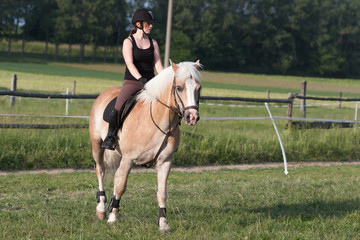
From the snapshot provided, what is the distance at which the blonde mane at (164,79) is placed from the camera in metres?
5.07

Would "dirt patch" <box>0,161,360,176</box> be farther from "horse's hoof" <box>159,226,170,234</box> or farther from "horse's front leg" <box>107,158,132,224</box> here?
"horse's hoof" <box>159,226,170,234</box>

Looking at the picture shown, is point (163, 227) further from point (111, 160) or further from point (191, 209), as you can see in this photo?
point (111, 160)

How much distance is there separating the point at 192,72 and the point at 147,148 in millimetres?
1057

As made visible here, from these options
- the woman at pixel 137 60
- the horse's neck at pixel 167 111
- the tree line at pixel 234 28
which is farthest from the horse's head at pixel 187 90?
the tree line at pixel 234 28

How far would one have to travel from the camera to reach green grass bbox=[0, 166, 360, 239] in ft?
17.8

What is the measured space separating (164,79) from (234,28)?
8210cm

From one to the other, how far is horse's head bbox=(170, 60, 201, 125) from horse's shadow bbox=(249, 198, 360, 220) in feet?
6.83

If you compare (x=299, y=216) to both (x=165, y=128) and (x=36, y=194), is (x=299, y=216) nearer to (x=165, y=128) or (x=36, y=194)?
(x=165, y=128)

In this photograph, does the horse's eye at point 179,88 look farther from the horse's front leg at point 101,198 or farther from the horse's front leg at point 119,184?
the horse's front leg at point 101,198

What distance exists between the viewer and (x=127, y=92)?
19.4 feet

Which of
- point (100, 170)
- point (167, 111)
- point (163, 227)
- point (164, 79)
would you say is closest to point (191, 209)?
point (163, 227)

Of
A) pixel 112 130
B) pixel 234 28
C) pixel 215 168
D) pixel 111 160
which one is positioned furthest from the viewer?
pixel 234 28

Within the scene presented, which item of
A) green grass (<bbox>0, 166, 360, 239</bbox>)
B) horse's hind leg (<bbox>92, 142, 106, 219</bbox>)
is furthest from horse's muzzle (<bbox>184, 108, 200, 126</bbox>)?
horse's hind leg (<bbox>92, 142, 106, 219</bbox>)

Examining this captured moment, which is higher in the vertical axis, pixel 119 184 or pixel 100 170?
pixel 119 184
